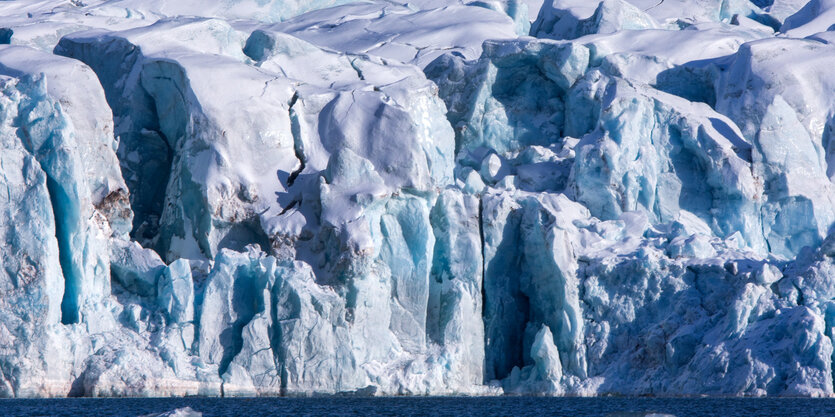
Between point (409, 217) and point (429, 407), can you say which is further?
point (409, 217)

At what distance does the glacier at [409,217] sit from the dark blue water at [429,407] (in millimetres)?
568

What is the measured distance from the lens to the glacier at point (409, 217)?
115 feet

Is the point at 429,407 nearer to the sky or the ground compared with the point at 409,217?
nearer to the ground

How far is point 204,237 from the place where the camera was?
38594 millimetres

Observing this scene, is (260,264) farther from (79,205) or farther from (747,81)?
(747,81)

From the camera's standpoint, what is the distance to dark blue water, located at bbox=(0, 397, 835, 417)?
30781mm

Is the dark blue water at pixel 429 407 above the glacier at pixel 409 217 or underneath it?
underneath

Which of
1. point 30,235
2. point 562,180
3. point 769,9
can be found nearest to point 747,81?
point 562,180

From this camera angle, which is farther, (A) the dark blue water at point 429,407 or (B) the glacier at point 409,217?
(B) the glacier at point 409,217

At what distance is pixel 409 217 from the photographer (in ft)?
125

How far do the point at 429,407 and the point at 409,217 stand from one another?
6.32 m

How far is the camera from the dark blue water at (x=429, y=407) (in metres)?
30.8

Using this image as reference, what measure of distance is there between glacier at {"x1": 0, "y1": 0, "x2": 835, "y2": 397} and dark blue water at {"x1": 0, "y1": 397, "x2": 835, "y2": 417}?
1.86 ft

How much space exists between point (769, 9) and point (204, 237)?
2780 centimetres
